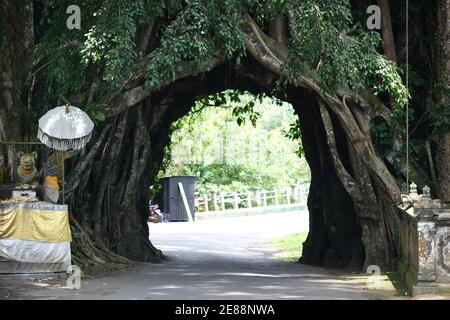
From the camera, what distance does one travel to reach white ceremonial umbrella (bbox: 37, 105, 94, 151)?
13047 millimetres

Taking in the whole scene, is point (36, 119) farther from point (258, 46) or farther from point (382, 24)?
point (382, 24)

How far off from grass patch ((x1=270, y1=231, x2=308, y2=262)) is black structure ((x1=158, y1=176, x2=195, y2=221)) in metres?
7.82

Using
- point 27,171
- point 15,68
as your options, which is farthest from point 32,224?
point 15,68

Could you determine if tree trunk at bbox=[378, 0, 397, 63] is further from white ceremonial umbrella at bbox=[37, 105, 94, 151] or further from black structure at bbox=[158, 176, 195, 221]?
black structure at bbox=[158, 176, 195, 221]

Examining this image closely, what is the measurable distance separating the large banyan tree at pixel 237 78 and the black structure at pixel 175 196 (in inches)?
712

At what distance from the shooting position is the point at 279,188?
153ft

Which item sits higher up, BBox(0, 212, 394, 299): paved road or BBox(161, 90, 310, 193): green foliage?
BBox(161, 90, 310, 193): green foliage

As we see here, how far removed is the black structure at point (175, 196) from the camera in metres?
37.2

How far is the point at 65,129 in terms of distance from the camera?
13.1 m

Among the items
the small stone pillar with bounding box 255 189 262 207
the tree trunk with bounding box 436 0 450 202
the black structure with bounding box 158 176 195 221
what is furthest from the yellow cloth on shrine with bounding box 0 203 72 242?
the small stone pillar with bounding box 255 189 262 207

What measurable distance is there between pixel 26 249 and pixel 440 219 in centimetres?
631

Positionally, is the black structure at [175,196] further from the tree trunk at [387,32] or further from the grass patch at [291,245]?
the tree trunk at [387,32]

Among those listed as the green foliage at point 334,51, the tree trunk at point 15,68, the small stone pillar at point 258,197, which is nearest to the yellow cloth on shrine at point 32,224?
the tree trunk at point 15,68

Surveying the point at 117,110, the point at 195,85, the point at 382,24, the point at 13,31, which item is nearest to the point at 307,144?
the point at 195,85
